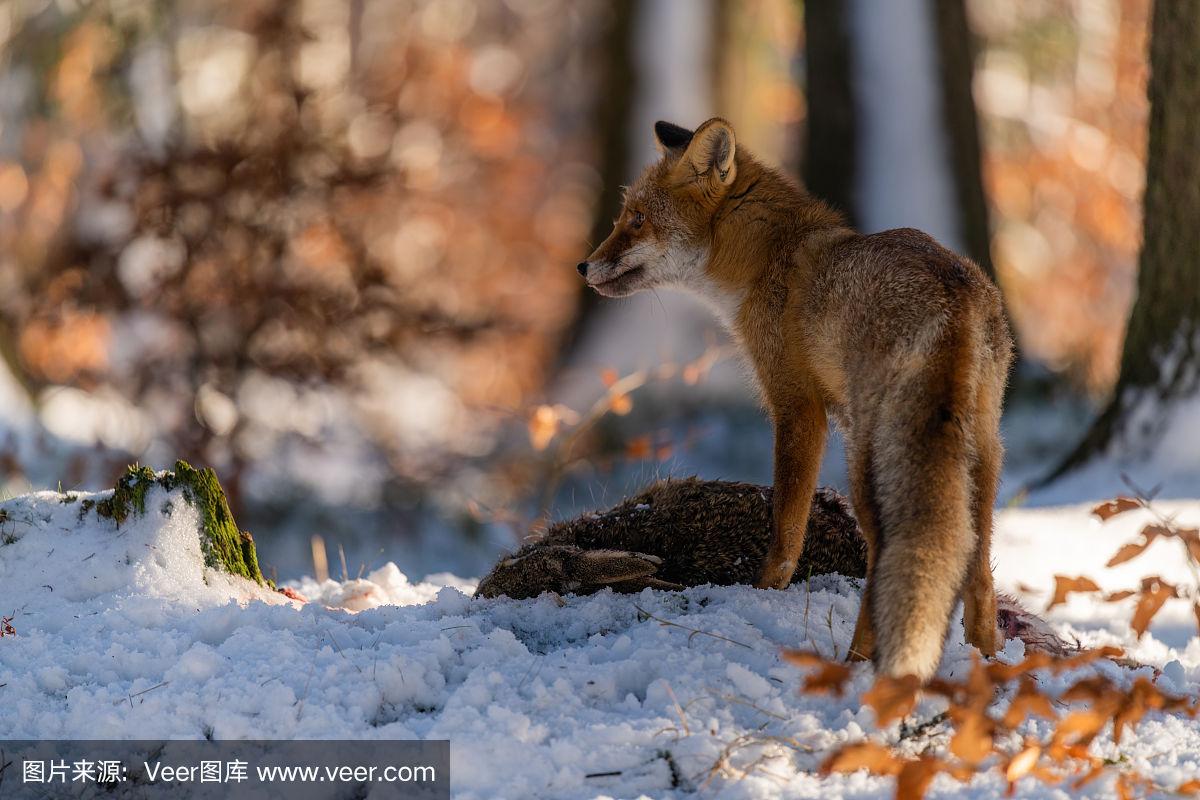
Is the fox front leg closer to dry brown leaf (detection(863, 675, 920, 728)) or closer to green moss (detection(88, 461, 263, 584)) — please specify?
dry brown leaf (detection(863, 675, 920, 728))

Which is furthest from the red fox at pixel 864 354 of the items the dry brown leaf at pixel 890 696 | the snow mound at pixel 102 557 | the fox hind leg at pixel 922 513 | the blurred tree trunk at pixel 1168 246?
the blurred tree trunk at pixel 1168 246

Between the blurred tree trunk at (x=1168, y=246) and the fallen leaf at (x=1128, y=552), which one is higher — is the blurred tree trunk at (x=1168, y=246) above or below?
above

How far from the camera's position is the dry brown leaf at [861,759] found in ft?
9.16

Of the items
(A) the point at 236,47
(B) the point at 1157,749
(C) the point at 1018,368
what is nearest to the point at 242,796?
(B) the point at 1157,749

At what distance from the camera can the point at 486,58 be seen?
103 feet

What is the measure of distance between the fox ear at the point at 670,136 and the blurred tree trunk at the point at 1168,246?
3.27m

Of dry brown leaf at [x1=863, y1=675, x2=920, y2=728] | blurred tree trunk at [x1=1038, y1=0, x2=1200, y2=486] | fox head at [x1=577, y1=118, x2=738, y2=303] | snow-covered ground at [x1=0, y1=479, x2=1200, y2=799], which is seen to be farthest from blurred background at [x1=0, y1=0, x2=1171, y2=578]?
dry brown leaf at [x1=863, y1=675, x2=920, y2=728]

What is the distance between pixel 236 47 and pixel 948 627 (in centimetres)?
1977

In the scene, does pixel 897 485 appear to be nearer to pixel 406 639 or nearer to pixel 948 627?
pixel 948 627

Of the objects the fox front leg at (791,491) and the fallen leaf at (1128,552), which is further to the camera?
the fox front leg at (791,491)

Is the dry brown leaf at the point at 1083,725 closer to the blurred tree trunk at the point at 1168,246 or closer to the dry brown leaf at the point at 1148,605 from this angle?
the dry brown leaf at the point at 1148,605

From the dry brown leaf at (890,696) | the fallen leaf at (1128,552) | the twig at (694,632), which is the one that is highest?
the fallen leaf at (1128,552)

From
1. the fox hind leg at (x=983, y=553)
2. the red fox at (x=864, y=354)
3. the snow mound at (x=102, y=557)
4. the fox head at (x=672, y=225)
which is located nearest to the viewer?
the red fox at (x=864, y=354)

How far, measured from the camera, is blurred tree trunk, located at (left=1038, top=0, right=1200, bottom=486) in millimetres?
7164
